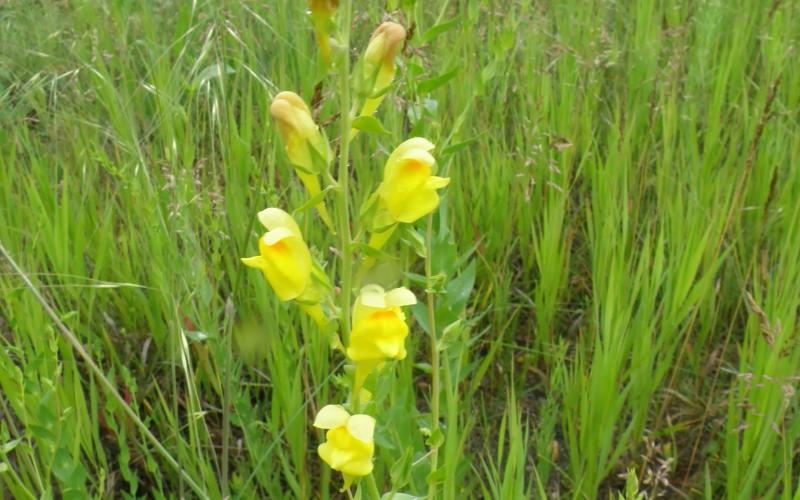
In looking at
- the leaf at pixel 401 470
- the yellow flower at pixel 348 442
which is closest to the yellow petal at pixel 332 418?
the yellow flower at pixel 348 442

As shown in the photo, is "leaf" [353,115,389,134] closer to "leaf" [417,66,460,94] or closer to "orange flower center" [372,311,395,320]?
"orange flower center" [372,311,395,320]

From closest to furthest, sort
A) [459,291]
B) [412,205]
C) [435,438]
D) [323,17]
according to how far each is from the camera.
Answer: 1. [323,17]
2. [412,205]
3. [435,438]
4. [459,291]

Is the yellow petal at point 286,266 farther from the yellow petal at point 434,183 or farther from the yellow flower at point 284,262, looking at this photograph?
the yellow petal at point 434,183

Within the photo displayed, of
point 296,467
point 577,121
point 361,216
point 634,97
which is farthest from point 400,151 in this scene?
point 634,97

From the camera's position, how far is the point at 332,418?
0.99 meters

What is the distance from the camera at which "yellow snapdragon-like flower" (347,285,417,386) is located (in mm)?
966

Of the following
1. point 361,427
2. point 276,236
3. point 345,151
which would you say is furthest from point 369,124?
point 361,427

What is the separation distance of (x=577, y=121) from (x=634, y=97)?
31 centimetres

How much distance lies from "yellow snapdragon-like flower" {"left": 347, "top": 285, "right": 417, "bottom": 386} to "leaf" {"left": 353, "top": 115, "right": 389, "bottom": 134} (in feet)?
0.65

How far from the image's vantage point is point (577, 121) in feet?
7.50

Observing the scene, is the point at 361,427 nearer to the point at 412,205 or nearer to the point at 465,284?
the point at 412,205

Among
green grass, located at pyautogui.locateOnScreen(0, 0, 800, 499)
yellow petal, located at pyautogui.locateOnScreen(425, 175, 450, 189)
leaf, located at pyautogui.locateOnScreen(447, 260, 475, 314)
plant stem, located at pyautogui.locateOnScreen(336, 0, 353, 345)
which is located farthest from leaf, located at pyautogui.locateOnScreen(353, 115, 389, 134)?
leaf, located at pyautogui.locateOnScreen(447, 260, 475, 314)

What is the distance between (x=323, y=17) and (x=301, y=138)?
0.48 feet

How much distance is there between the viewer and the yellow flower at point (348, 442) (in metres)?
0.96
